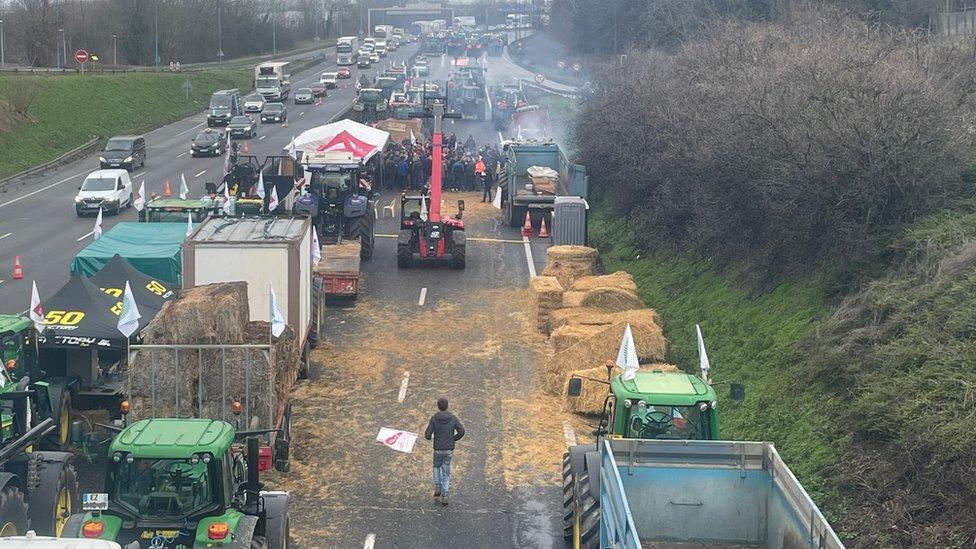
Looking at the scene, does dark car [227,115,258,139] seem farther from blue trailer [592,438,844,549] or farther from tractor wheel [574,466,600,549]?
blue trailer [592,438,844,549]

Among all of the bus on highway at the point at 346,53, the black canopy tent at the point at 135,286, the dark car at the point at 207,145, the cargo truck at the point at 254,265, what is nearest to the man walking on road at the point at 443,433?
the cargo truck at the point at 254,265

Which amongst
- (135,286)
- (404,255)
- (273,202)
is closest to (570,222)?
(404,255)

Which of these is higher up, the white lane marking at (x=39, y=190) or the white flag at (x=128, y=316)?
the white flag at (x=128, y=316)

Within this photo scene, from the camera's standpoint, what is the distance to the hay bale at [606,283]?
84.9 ft

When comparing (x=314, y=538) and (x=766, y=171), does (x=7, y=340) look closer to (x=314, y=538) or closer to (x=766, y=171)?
(x=314, y=538)

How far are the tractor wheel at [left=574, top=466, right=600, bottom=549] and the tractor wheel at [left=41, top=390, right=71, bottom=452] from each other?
7.58 meters

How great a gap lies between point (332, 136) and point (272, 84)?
45.1 meters

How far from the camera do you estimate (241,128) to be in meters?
63.2

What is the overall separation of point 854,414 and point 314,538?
6961 millimetres

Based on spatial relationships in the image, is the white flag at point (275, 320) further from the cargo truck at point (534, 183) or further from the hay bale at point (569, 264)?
the cargo truck at point (534, 183)

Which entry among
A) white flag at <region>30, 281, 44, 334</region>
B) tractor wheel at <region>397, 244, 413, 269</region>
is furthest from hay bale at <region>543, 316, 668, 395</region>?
tractor wheel at <region>397, 244, 413, 269</region>

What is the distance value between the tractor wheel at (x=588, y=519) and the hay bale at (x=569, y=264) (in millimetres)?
15280

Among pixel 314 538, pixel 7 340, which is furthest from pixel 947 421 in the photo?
pixel 7 340

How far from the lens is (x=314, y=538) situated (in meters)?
14.9
